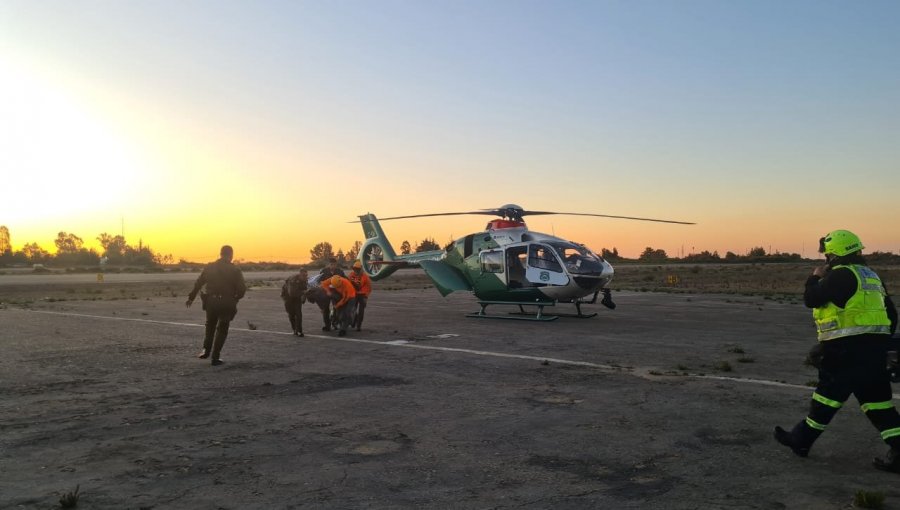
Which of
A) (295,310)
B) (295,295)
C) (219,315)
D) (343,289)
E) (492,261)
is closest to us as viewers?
(219,315)

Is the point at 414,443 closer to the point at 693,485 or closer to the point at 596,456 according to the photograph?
the point at 596,456

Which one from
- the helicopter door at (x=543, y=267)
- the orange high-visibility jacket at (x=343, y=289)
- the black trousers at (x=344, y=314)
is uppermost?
the helicopter door at (x=543, y=267)

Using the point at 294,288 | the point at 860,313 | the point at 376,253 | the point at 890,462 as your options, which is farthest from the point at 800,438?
the point at 376,253

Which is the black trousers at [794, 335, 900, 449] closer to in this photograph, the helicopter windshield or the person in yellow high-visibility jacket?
the person in yellow high-visibility jacket

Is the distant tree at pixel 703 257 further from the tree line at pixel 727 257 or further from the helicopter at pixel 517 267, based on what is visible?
the helicopter at pixel 517 267

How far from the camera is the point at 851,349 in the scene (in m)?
4.98

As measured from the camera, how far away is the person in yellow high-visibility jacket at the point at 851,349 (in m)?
4.87

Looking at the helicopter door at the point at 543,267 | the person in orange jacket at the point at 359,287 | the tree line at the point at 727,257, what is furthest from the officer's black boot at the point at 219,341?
the tree line at the point at 727,257

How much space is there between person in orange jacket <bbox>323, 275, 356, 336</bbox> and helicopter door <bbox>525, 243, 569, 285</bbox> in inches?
214

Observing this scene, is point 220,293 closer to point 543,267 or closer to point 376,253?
point 543,267

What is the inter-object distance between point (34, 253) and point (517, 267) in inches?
5759

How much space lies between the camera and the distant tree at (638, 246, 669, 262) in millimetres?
96787

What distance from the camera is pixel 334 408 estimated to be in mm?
7152

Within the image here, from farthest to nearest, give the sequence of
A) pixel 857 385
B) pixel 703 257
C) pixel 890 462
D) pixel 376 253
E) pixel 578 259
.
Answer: pixel 703 257
pixel 376 253
pixel 578 259
pixel 857 385
pixel 890 462
